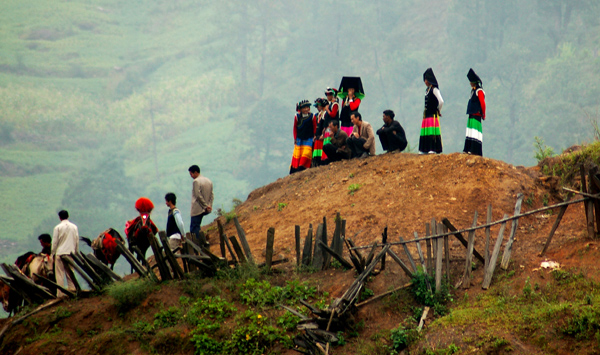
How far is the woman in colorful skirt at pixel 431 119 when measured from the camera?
41.0ft

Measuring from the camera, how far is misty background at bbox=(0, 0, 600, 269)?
58.5 m

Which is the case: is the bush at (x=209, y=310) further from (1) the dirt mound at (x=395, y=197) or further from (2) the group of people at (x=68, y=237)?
(1) the dirt mound at (x=395, y=197)

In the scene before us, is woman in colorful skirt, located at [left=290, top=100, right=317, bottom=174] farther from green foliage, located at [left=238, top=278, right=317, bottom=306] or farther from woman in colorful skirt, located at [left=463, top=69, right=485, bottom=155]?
green foliage, located at [left=238, top=278, right=317, bottom=306]

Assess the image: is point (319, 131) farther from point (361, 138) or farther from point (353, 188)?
point (353, 188)

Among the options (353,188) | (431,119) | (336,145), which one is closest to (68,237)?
(353,188)

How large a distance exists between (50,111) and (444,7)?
5379 centimetres

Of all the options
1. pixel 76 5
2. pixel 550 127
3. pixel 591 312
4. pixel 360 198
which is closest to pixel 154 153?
pixel 76 5

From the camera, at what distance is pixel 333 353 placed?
7.61 metres

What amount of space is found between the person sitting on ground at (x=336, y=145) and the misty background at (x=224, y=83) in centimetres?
4024

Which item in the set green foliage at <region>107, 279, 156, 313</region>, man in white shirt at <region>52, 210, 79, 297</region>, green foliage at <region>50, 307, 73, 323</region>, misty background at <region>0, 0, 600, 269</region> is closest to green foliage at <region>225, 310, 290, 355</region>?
green foliage at <region>107, 279, 156, 313</region>

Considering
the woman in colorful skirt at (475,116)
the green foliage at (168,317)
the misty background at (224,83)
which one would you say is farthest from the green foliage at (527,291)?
the misty background at (224,83)

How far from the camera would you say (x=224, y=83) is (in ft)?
268

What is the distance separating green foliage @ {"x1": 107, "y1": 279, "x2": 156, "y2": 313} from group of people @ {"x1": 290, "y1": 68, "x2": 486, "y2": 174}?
6190 millimetres

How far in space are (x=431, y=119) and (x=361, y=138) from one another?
5.54 feet
